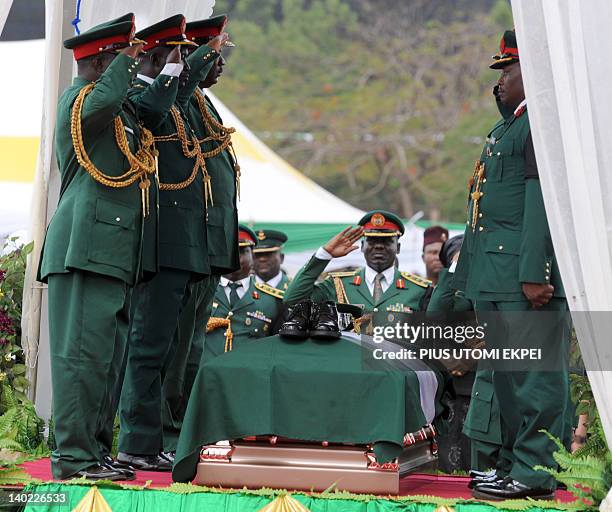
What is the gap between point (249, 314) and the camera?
8.38 meters

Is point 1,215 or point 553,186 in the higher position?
point 1,215

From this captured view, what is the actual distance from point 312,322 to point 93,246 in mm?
1050

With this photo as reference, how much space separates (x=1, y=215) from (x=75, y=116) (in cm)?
558

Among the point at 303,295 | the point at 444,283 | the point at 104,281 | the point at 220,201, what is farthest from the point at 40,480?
the point at 444,283

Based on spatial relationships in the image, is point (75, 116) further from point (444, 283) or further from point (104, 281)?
point (444, 283)

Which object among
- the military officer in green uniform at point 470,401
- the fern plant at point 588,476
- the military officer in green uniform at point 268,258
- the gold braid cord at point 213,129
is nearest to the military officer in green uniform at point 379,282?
the military officer in green uniform at point 470,401

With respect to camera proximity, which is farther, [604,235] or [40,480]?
[40,480]

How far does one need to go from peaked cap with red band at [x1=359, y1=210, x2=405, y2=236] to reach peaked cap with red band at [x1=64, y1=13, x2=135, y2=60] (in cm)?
286

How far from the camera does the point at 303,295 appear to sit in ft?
22.9

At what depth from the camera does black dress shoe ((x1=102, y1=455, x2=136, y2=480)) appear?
532cm

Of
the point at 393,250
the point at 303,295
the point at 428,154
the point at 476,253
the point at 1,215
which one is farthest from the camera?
the point at 428,154

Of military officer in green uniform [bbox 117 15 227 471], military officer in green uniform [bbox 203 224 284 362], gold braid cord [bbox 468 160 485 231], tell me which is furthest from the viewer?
military officer in green uniform [bbox 203 224 284 362]

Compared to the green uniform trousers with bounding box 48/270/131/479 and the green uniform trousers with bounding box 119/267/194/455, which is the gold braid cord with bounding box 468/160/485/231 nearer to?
the green uniform trousers with bounding box 119/267/194/455

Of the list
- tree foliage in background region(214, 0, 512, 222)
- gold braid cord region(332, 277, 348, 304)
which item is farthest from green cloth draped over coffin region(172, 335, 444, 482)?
tree foliage in background region(214, 0, 512, 222)
